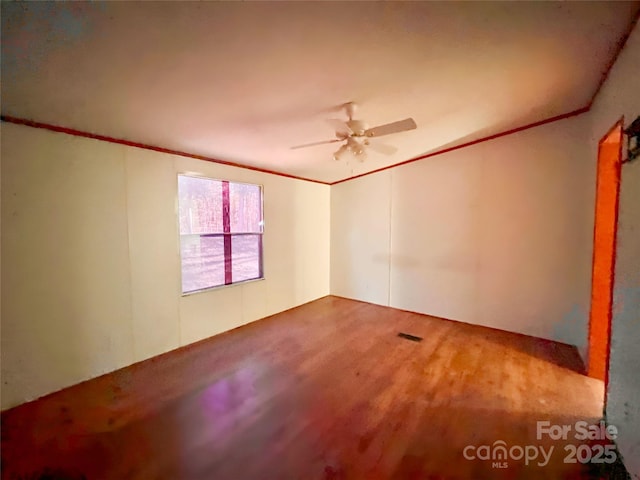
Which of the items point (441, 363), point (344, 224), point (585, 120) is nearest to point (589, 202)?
point (585, 120)

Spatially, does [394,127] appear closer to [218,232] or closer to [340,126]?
[340,126]

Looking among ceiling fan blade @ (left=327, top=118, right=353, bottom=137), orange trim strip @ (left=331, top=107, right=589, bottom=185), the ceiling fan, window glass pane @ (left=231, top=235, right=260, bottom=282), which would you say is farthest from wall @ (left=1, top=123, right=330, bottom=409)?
orange trim strip @ (left=331, top=107, right=589, bottom=185)

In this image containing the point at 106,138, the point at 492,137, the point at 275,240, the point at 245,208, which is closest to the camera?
the point at 106,138

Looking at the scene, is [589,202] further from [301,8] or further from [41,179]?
[41,179]

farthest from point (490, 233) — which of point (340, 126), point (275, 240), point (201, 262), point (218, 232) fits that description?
point (201, 262)

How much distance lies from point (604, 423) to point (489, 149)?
3.22 metres

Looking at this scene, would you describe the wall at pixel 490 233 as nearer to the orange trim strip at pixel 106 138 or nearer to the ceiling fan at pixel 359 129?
the ceiling fan at pixel 359 129

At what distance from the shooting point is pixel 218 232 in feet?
12.8

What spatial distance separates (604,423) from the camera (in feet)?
6.92

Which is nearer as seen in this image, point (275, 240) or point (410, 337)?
point (410, 337)

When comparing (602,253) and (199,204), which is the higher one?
(199,204)

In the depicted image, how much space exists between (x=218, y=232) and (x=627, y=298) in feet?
12.9

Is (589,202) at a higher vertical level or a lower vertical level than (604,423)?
higher

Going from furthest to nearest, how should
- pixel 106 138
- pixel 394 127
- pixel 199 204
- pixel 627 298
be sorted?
pixel 199 204, pixel 106 138, pixel 394 127, pixel 627 298
